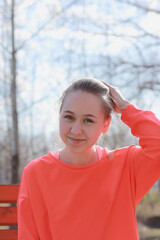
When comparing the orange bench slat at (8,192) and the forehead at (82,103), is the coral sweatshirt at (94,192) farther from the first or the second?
the orange bench slat at (8,192)

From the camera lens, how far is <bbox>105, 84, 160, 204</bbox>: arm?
1.70 meters

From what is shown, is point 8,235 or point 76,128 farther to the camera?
point 8,235

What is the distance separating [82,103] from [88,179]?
46 cm

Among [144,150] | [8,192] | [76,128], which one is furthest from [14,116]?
[144,150]

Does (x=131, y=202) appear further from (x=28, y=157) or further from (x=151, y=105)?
(x=28, y=157)

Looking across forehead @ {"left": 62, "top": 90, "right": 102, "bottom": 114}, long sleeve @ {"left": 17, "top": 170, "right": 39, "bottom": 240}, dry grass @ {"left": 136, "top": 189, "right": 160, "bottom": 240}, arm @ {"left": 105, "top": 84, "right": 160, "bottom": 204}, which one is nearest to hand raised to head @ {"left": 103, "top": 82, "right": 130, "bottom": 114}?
arm @ {"left": 105, "top": 84, "right": 160, "bottom": 204}

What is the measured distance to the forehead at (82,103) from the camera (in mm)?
1708

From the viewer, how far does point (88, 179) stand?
180 cm

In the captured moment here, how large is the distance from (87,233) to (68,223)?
0.12 meters

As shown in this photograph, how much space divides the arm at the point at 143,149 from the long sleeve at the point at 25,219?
631 millimetres

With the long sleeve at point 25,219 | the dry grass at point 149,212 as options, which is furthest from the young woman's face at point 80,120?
the dry grass at point 149,212

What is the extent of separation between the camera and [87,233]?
1.69m

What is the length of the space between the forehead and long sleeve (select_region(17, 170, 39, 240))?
578 millimetres

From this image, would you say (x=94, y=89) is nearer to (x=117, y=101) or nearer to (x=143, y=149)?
(x=117, y=101)
